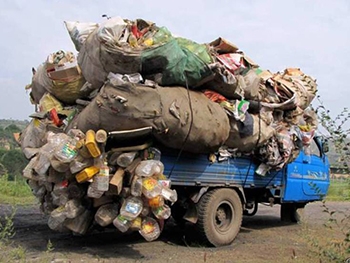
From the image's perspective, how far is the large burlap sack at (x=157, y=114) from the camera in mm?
5750

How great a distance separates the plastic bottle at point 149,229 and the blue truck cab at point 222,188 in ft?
2.10

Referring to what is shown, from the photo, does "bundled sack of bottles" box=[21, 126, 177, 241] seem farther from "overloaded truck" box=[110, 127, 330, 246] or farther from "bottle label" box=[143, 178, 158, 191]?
"overloaded truck" box=[110, 127, 330, 246]

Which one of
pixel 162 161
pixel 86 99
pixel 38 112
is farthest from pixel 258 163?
pixel 38 112

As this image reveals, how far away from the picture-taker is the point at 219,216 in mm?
7531

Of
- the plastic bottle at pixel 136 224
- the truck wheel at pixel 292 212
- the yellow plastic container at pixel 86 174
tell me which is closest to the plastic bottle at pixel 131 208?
the plastic bottle at pixel 136 224

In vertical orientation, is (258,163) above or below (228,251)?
above

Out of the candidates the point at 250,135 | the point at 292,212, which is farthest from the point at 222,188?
the point at 292,212

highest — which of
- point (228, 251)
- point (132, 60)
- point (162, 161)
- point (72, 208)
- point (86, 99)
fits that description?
point (132, 60)

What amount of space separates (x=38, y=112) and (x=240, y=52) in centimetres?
297

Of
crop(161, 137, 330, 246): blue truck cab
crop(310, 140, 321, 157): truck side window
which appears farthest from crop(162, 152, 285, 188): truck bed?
crop(310, 140, 321, 157): truck side window

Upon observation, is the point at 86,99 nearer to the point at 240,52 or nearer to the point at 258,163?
the point at 240,52

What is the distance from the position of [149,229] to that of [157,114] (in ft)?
4.51

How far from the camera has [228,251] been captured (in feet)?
23.0

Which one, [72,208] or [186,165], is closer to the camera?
[72,208]
